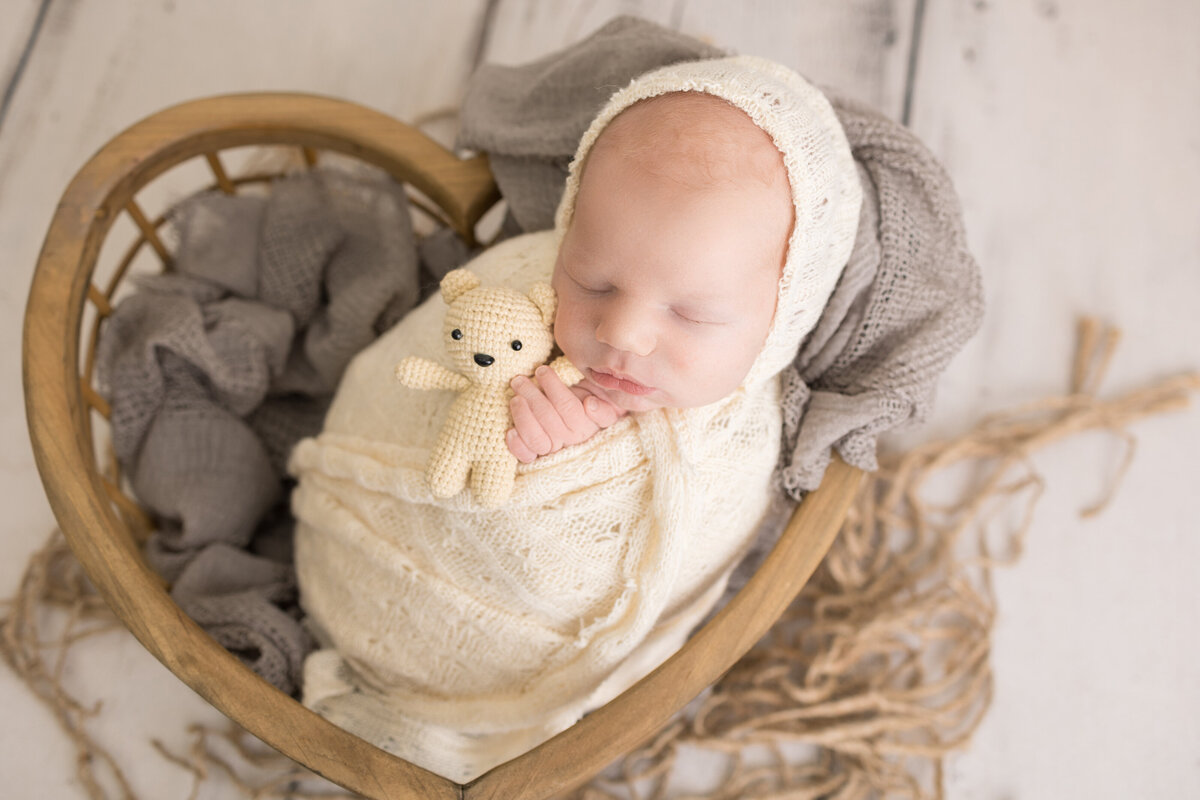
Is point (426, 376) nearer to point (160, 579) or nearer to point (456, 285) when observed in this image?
point (456, 285)

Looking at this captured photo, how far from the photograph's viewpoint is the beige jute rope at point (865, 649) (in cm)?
109

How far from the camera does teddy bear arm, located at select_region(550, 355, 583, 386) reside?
763 millimetres

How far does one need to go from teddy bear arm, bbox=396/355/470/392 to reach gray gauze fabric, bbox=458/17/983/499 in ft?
1.11

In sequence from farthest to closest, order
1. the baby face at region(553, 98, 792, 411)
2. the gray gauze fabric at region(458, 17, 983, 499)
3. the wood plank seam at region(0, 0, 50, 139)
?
the wood plank seam at region(0, 0, 50, 139)
the gray gauze fabric at region(458, 17, 983, 499)
the baby face at region(553, 98, 792, 411)

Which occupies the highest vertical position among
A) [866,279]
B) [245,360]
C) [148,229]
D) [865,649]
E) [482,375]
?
[866,279]

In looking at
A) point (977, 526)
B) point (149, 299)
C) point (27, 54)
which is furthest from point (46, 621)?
point (977, 526)

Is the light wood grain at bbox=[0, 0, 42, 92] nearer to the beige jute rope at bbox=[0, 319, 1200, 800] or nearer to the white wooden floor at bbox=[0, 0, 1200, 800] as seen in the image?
the white wooden floor at bbox=[0, 0, 1200, 800]

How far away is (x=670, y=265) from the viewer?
26.9 inches

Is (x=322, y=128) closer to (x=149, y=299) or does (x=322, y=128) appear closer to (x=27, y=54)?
(x=149, y=299)

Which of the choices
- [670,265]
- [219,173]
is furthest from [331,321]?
[670,265]

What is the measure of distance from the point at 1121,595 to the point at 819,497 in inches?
23.7

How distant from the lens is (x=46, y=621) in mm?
1126

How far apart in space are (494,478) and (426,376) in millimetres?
105

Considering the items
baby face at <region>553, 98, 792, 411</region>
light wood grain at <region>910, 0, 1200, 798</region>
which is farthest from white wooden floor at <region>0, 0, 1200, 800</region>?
baby face at <region>553, 98, 792, 411</region>
